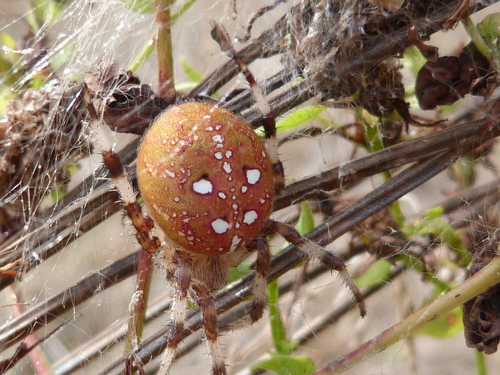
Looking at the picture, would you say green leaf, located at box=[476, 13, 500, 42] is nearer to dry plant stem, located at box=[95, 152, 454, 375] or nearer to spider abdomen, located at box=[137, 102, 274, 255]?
dry plant stem, located at box=[95, 152, 454, 375]

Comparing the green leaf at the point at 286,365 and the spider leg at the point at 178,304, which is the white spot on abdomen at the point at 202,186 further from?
the green leaf at the point at 286,365

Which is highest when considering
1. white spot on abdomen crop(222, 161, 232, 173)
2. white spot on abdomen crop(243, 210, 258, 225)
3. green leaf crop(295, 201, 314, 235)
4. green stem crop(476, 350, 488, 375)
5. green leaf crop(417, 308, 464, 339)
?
white spot on abdomen crop(222, 161, 232, 173)

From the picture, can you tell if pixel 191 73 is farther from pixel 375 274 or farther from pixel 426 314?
pixel 426 314

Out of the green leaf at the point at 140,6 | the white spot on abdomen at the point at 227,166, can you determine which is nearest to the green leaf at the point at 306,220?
the white spot on abdomen at the point at 227,166

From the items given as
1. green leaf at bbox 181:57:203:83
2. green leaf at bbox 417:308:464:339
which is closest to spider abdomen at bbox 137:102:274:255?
green leaf at bbox 181:57:203:83

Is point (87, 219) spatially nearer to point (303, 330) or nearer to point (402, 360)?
point (303, 330)

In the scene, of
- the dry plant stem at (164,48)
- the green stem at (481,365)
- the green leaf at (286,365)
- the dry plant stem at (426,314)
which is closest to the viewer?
the dry plant stem at (426,314)

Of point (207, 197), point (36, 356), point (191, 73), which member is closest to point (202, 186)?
point (207, 197)
